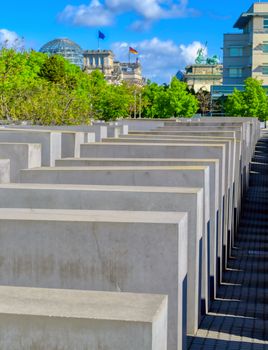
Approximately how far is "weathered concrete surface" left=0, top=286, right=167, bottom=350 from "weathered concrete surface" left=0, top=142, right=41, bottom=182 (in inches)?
411

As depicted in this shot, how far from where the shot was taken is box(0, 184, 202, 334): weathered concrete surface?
1110 cm

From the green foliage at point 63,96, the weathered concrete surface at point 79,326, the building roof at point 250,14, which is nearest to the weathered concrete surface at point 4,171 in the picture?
the weathered concrete surface at point 79,326

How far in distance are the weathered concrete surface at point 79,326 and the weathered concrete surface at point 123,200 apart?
212 inches

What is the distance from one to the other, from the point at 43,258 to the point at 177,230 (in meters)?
1.73

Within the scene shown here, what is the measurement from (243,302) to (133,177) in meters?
3.62

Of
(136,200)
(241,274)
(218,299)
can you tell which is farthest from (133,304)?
(241,274)

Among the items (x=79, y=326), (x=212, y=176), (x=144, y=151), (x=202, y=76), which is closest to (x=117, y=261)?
(x=79, y=326)

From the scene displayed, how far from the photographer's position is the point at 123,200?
11.1m

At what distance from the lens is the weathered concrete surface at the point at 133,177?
1327 cm

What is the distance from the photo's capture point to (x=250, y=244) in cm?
2259

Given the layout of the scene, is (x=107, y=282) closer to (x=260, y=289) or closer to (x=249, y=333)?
(x=249, y=333)

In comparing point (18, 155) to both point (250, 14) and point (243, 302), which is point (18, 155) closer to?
point (243, 302)

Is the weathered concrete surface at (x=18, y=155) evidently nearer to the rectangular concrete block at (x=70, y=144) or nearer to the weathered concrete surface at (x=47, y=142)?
the weathered concrete surface at (x=47, y=142)

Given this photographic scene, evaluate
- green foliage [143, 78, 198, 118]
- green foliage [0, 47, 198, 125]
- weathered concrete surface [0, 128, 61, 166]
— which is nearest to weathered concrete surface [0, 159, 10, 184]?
weathered concrete surface [0, 128, 61, 166]
